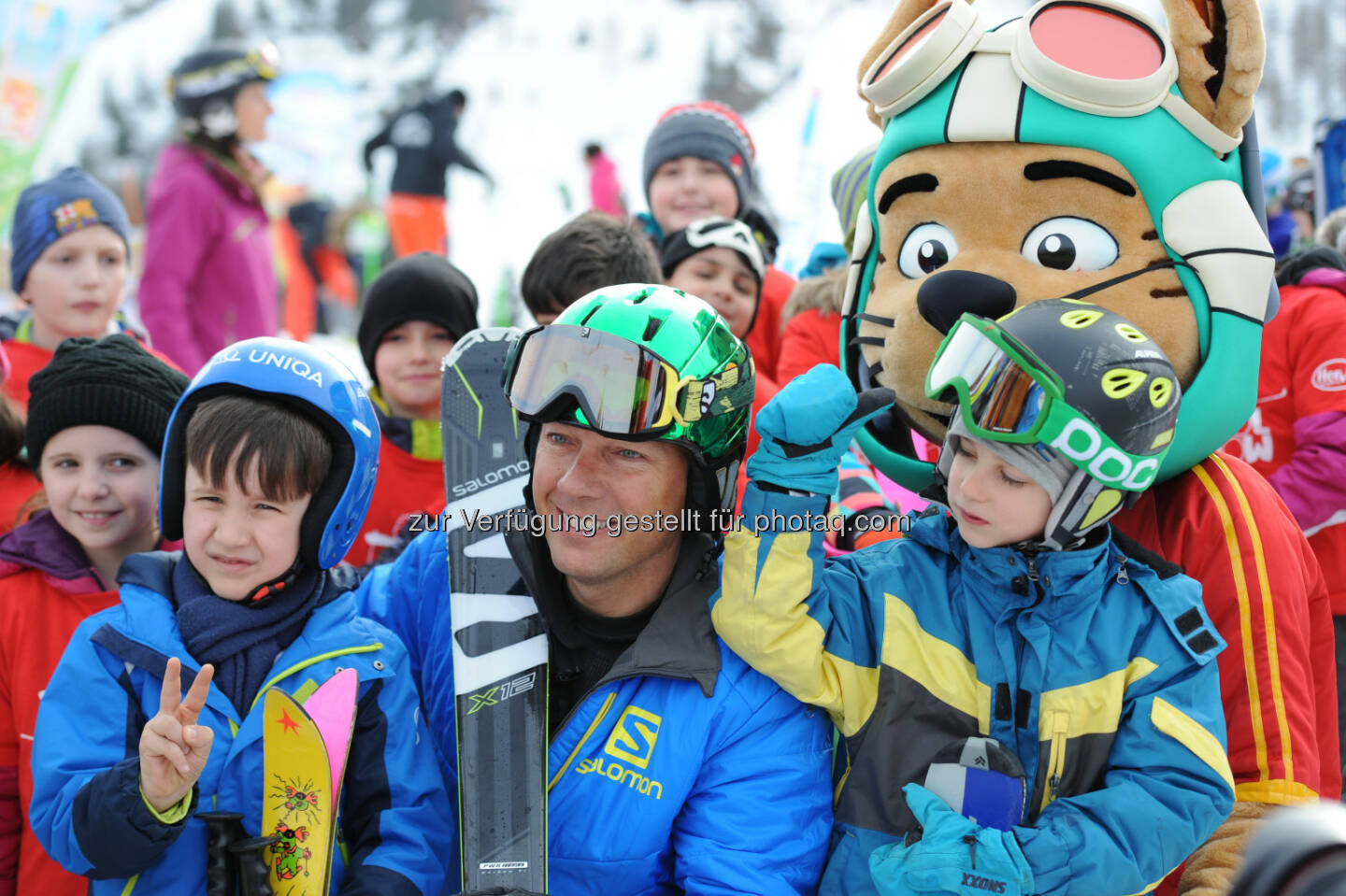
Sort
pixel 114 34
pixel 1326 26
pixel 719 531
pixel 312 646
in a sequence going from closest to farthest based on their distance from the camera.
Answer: pixel 312 646
pixel 719 531
pixel 114 34
pixel 1326 26

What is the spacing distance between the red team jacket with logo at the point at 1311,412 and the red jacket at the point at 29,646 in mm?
3610

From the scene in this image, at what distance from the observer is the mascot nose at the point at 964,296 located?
2266 mm

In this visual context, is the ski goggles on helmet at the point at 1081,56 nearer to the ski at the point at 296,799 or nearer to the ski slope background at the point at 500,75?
the ski at the point at 296,799

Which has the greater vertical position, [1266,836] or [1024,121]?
[1024,121]

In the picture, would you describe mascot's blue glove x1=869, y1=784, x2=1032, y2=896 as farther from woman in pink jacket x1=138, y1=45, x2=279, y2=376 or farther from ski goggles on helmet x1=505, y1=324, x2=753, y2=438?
woman in pink jacket x1=138, y1=45, x2=279, y2=376

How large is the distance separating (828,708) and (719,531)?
46 cm

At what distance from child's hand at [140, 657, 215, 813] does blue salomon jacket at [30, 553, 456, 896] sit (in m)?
0.05

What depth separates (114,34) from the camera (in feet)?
67.9

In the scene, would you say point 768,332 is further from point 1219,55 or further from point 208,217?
point 208,217

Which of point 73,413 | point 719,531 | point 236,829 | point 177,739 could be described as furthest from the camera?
point 73,413

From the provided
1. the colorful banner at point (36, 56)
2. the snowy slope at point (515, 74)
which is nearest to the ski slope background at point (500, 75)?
the snowy slope at point (515, 74)

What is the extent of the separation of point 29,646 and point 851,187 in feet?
10.0

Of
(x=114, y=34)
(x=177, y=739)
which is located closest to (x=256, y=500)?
(x=177, y=739)

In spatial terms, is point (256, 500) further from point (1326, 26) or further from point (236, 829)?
point (1326, 26)
